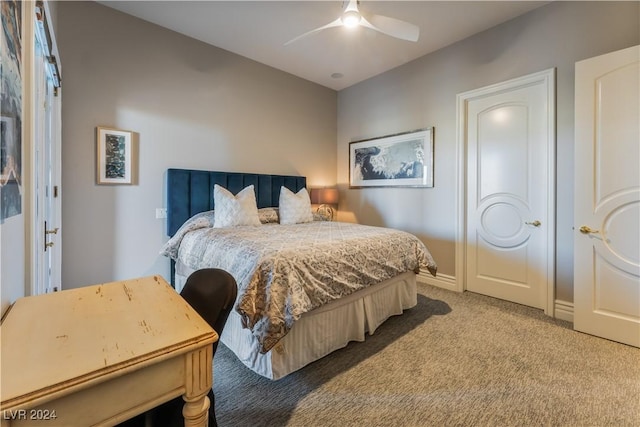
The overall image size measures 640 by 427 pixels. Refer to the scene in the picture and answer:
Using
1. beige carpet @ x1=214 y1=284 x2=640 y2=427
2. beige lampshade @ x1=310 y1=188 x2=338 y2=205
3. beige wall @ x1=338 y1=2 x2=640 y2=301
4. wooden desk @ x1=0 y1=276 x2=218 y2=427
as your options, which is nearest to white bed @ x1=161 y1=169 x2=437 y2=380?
beige carpet @ x1=214 y1=284 x2=640 y2=427

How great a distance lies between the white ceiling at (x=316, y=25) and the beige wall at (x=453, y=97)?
7.5 inches

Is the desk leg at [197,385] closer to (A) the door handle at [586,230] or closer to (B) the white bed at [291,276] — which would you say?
(B) the white bed at [291,276]

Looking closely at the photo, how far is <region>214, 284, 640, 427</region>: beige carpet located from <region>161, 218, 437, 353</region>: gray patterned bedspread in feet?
1.23

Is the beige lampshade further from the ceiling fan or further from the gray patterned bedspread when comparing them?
the ceiling fan

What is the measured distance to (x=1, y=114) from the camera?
2.89 feet

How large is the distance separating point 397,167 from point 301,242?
235cm

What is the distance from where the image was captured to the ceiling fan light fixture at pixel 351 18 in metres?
2.11

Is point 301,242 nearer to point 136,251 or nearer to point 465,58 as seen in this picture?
point 136,251

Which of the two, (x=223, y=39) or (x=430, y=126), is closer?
(x=223, y=39)

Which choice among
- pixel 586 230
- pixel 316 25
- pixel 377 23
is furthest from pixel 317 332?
pixel 316 25

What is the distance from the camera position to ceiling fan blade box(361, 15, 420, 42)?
2.21 metres

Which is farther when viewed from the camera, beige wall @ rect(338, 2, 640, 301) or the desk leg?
beige wall @ rect(338, 2, 640, 301)

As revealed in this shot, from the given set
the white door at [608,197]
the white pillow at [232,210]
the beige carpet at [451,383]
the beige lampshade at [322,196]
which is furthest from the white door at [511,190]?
the white pillow at [232,210]

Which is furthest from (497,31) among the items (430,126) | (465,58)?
(430,126)
